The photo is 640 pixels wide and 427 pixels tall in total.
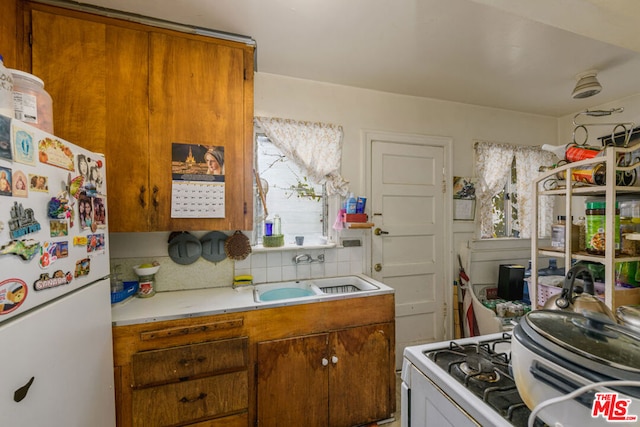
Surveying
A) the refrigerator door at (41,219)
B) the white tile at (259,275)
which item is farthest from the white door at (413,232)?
the refrigerator door at (41,219)

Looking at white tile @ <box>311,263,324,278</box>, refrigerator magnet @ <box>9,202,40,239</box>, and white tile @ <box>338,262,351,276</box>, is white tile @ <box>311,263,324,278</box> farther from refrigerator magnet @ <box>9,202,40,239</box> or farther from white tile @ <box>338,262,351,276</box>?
refrigerator magnet @ <box>9,202,40,239</box>

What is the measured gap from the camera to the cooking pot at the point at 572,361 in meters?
0.45

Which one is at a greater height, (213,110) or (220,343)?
(213,110)

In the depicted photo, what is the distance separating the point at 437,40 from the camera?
159 centimetres

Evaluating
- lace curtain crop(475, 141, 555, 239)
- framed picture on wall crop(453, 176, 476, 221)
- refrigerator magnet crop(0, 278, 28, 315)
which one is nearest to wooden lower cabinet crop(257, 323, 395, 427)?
refrigerator magnet crop(0, 278, 28, 315)

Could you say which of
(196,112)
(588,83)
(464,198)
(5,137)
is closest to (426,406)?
(5,137)

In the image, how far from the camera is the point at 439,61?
1.83 meters

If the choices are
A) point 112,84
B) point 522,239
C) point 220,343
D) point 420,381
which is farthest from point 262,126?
point 522,239

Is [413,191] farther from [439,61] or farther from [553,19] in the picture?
[553,19]

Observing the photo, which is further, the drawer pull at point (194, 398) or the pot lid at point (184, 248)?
the pot lid at point (184, 248)

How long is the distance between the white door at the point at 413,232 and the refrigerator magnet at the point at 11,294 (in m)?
2.04

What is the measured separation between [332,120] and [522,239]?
2.36 metres

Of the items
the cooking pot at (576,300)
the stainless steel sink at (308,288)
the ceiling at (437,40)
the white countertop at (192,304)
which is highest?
the ceiling at (437,40)

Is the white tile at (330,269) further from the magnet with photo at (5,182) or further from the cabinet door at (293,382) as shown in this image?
the magnet with photo at (5,182)
